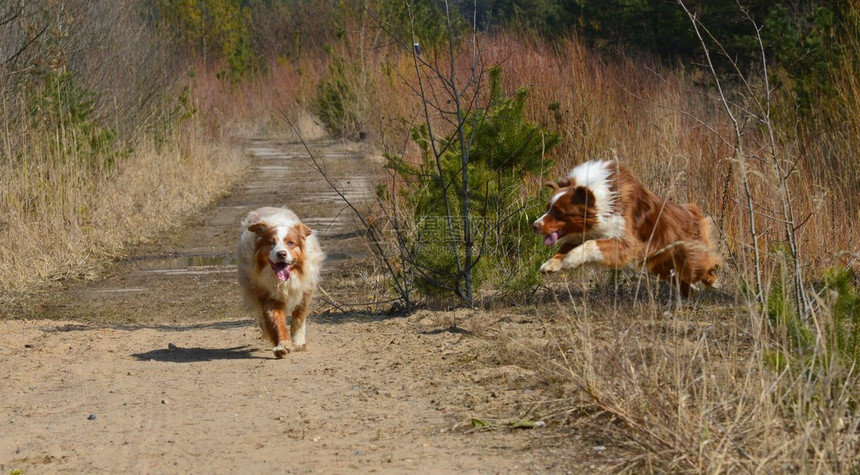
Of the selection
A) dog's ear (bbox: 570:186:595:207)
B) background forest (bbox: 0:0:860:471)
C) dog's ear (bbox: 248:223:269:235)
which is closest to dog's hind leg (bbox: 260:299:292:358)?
dog's ear (bbox: 248:223:269:235)

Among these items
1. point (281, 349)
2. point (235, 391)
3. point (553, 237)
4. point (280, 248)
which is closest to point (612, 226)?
point (553, 237)

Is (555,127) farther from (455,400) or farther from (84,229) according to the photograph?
(455,400)

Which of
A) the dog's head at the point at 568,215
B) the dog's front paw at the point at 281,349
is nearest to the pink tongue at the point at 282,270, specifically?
the dog's front paw at the point at 281,349

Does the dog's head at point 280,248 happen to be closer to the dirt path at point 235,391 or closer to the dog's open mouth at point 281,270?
the dog's open mouth at point 281,270

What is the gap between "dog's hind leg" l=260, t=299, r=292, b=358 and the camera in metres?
7.43

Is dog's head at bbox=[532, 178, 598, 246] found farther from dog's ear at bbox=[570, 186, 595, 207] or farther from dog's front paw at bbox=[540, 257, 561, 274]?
dog's front paw at bbox=[540, 257, 561, 274]

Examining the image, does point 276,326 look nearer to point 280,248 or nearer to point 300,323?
point 300,323

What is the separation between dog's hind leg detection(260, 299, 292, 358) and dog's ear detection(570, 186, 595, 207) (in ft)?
7.18

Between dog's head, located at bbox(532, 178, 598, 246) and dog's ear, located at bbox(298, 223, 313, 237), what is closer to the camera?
dog's head, located at bbox(532, 178, 598, 246)

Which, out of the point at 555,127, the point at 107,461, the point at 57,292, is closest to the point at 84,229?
the point at 57,292

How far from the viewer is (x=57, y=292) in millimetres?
10609

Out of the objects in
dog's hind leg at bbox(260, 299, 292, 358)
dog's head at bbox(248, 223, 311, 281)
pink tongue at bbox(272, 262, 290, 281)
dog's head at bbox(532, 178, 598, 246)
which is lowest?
dog's hind leg at bbox(260, 299, 292, 358)

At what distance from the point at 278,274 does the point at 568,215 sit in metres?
2.05

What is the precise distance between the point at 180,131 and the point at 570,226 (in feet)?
48.6
